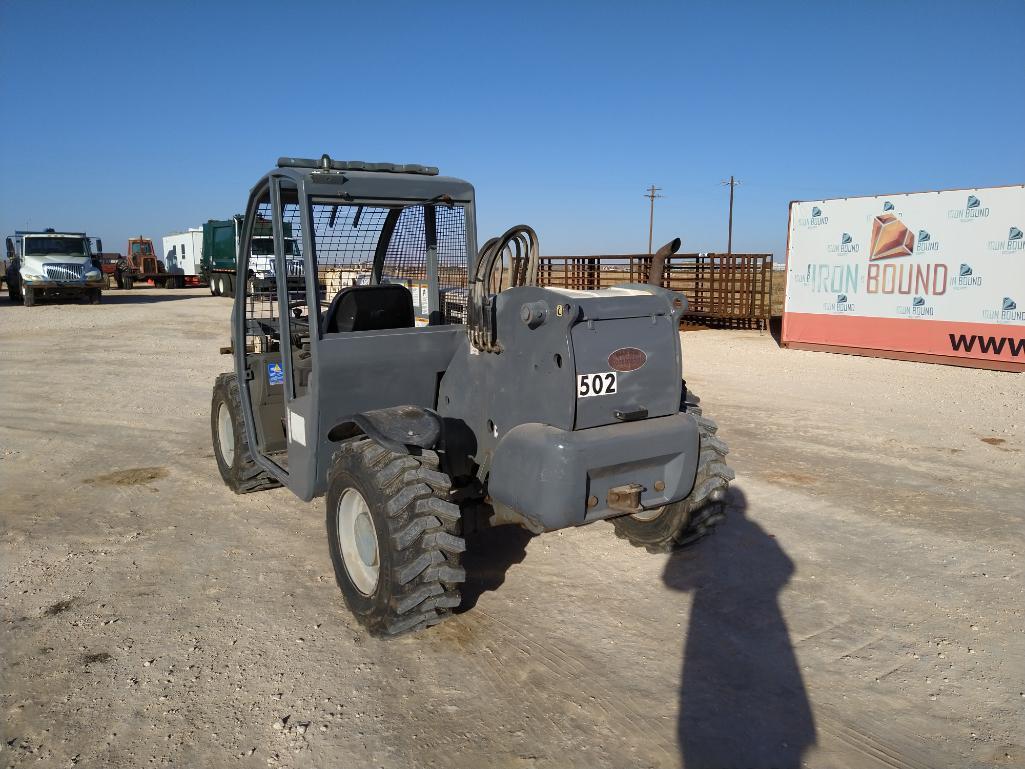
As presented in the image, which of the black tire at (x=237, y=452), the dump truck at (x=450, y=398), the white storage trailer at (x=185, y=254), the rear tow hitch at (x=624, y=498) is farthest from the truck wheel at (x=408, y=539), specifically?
the white storage trailer at (x=185, y=254)

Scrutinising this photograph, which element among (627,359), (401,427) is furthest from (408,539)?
(627,359)

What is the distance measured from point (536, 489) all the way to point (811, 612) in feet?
6.45

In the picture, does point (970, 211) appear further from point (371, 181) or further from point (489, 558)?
point (371, 181)

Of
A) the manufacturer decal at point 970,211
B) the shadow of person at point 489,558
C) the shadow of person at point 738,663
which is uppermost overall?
the manufacturer decal at point 970,211

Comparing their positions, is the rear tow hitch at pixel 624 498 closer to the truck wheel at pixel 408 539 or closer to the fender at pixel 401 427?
the truck wheel at pixel 408 539

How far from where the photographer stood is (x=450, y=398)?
14.7 feet

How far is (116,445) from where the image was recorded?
7.50 metres

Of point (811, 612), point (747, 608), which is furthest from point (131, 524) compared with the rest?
point (811, 612)

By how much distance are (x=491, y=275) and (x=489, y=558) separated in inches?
77.3

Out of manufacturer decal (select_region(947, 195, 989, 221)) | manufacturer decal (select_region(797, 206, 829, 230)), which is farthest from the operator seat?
manufacturer decal (select_region(797, 206, 829, 230))

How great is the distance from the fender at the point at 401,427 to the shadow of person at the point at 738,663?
1751 mm

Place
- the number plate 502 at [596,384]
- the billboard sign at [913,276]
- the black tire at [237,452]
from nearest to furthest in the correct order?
1. the number plate 502 at [596,384]
2. the black tire at [237,452]
3. the billboard sign at [913,276]

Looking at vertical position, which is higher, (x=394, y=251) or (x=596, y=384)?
(x=394, y=251)

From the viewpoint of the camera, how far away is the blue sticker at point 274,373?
218 inches
